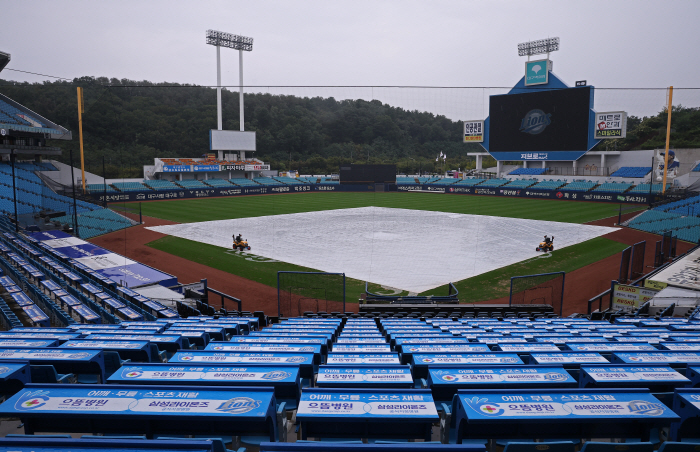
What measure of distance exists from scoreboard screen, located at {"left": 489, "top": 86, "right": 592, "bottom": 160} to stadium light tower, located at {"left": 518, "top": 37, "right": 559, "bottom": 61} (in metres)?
12.9

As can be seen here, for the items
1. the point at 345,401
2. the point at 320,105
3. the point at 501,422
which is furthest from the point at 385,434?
the point at 320,105

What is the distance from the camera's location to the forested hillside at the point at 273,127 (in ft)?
181

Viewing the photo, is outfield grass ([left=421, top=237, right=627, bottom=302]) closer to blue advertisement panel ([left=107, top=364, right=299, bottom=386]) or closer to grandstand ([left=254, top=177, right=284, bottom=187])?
blue advertisement panel ([left=107, top=364, right=299, bottom=386])

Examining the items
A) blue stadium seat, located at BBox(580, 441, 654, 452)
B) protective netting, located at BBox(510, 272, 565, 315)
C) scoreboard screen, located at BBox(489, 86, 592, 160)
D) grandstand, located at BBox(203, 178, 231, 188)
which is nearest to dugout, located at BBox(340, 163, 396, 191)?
scoreboard screen, located at BBox(489, 86, 592, 160)

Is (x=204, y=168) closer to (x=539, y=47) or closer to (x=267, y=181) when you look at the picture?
(x=267, y=181)

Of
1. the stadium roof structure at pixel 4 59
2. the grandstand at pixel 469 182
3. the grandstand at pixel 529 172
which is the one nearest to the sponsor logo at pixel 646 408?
the stadium roof structure at pixel 4 59

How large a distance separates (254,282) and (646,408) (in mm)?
18056

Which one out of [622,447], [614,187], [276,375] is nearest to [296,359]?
[276,375]

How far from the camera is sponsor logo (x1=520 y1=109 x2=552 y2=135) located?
5947 centimetres

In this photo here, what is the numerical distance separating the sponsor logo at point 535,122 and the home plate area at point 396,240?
27.2m

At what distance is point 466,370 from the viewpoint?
4.39 metres

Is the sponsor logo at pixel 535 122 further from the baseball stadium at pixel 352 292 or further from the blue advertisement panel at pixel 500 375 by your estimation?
the blue advertisement panel at pixel 500 375

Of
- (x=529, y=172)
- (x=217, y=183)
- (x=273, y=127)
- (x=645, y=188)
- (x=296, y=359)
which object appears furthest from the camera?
(x=273, y=127)

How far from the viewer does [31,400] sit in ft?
11.0
